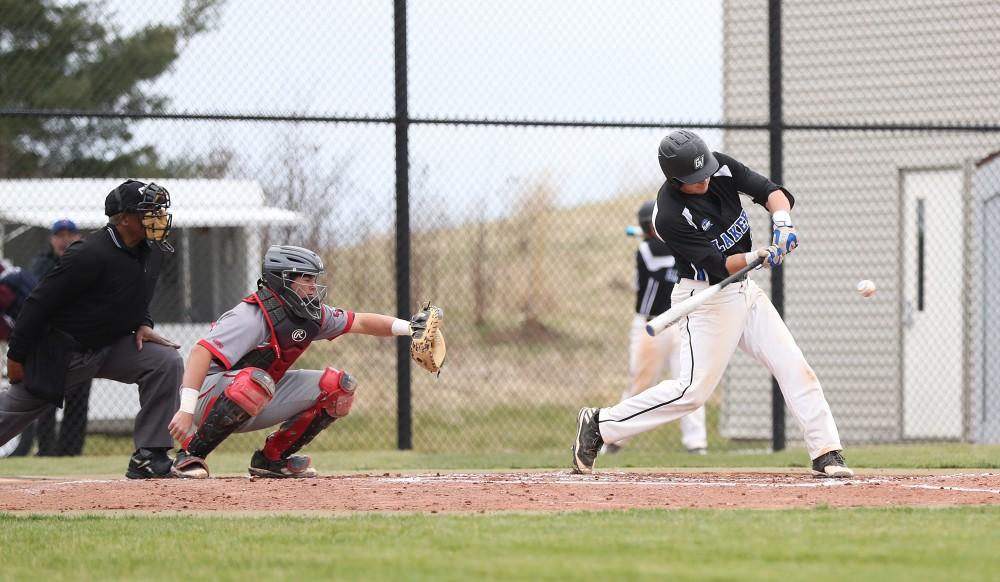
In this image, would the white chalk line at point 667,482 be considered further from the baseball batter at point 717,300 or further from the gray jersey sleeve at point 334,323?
the gray jersey sleeve at point 334,323

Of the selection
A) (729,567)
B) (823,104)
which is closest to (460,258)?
(823,104)

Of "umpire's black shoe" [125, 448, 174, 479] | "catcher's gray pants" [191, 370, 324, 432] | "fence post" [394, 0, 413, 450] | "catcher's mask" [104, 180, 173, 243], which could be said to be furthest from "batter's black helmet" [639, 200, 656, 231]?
"umpire's black shoe" [125, 448, 174, 479]

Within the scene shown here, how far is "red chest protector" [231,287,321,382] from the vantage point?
23.9 feet

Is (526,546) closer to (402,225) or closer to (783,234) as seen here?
(783,234)

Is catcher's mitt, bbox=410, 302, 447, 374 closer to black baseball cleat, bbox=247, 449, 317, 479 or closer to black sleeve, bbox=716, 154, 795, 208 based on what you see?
black baseball cleat, bbox=247, 449, 317, 479

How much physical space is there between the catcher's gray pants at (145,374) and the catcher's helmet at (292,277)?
1021mm

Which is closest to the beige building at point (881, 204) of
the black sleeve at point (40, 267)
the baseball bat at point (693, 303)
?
the baseball bat at point (693, 303)

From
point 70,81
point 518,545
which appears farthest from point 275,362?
point 70,81

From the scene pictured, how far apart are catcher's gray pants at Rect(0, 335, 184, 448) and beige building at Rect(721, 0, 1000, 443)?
24.9ft

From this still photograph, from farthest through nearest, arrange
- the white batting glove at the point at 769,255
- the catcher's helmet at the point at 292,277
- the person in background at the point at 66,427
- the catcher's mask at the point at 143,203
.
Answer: the person in background at the point at 66,427
the catcher's mask at the point at 143,203
the catcher's helmet at the point at 292,277
the white batting glove at the point at 769,255

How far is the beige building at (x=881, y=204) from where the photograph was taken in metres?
13.8

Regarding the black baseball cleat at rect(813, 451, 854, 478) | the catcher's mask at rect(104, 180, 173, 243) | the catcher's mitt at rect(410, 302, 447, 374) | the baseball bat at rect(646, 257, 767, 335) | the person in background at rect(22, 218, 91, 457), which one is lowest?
the person in background at rect(22, 218, 91, 457)

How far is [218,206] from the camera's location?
49.3ft

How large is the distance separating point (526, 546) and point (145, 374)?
387cm
